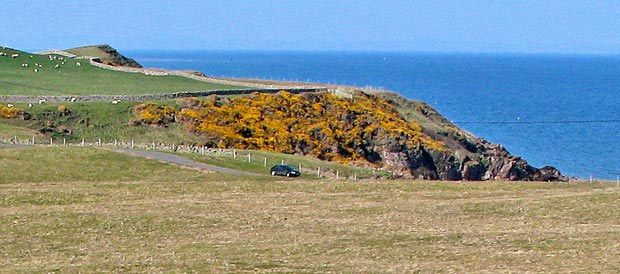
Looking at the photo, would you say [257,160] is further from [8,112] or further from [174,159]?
[8,112]

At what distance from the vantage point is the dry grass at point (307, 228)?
2753 cm

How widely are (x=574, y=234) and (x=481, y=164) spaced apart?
177 ft

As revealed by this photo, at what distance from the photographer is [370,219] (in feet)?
117

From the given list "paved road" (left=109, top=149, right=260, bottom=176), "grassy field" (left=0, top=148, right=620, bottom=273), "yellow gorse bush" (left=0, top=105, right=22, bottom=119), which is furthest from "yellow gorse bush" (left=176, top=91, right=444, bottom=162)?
"grassy field" (left=0, top=148, right=620, bottom=273)

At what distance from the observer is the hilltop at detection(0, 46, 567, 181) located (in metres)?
78.4

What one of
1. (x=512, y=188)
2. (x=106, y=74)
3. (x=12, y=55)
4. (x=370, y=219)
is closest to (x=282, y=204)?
(x=370, y=219)

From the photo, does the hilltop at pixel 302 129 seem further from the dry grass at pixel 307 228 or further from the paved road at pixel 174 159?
the dry grass at pixel 307 228

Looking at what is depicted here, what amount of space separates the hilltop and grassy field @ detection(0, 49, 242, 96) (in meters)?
1.10

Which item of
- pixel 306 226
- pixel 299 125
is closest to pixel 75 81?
pixel 299 125

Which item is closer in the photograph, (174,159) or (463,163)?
(174,159)

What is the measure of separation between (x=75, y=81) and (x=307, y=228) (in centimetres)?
7777

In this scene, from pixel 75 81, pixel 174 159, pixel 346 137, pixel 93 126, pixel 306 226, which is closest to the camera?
pixel 306 226

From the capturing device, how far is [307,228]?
33.6 metres

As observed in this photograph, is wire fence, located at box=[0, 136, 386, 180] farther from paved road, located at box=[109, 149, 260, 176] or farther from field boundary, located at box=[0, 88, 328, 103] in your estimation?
field boundary, located at box=[0, 88, 328, 103]
